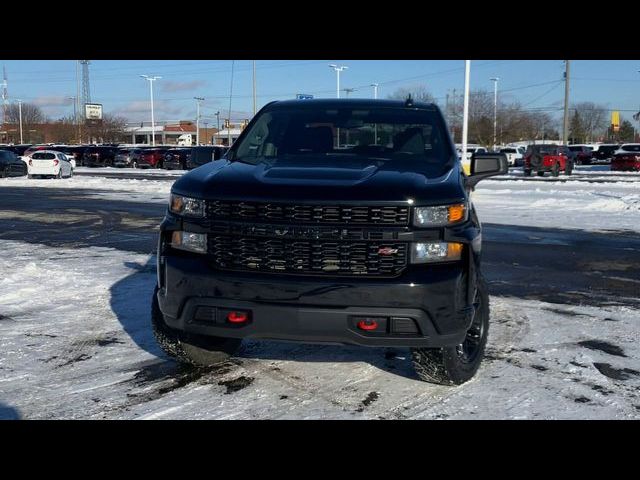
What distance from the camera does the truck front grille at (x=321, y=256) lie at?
354cm

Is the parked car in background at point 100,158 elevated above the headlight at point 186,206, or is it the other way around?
the parked car in background at point 100,158

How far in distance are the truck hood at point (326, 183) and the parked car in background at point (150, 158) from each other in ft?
154

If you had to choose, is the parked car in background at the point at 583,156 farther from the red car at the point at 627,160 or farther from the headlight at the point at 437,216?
the headlight at the point at 437,216

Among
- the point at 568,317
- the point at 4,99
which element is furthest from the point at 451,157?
the point at 4,99

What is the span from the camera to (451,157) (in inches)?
185

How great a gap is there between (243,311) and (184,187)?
0.91 meters

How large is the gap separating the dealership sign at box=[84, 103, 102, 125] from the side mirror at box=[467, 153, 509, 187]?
104 metres

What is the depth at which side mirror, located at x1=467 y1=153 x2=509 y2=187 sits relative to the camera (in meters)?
4.89

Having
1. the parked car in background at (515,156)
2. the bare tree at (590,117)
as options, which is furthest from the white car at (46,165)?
the bare tree at (590,117)

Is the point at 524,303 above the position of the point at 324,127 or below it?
below

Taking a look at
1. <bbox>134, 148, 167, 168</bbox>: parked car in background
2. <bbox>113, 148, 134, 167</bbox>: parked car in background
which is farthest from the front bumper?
<bbox>113, 148, 134, 167</bbox>: parked car in background

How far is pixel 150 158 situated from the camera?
163 ft

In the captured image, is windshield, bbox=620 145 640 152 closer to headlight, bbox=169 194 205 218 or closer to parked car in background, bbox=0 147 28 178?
parked car in background, bbox=0 147 28 178
